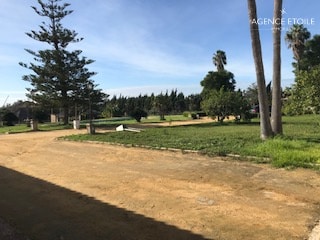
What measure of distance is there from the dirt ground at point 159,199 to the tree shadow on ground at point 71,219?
13mm

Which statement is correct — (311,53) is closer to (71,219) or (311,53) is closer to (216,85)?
(216,85)

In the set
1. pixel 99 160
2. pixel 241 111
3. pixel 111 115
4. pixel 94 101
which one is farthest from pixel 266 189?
pixel 111 115

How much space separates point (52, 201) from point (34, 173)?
10.00 ft

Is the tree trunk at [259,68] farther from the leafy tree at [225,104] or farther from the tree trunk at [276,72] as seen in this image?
the leafy tree at [225,104]

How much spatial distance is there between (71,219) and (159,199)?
1.64m

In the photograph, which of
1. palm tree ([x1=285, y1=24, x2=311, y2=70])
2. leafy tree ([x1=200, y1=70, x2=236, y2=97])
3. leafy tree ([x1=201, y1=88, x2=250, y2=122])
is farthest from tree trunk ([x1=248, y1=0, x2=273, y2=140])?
leafy tree ([x1=200, y1=70, x2=236, y2=97])

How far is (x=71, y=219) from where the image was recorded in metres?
5.43

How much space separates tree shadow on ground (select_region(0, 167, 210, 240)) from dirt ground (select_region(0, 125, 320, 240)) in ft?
0.04

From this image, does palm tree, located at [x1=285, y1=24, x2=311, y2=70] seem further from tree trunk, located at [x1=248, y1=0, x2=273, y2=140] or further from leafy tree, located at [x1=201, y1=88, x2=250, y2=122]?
tree trunk, located at [x1=248, y1=0, x2=273, y2=140]

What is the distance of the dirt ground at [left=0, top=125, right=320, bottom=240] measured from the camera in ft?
16.1

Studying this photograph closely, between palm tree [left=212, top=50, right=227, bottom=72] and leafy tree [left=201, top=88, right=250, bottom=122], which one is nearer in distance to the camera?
leafy tree [left=201, top=88, right=250, bottom=122]

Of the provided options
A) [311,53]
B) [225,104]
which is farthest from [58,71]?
[311,53]

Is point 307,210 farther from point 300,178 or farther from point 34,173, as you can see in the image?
point 34,173

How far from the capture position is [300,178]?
7.68m
